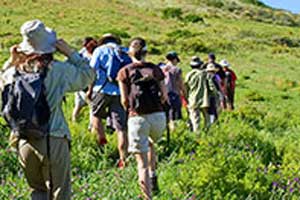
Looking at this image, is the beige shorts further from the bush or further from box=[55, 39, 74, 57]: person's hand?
the bush

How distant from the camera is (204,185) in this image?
7.38 m

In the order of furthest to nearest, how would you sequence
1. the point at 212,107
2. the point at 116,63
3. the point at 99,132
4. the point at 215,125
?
the point at 212,107, the point at 215,125, the point at 99,132, the point at 116,63

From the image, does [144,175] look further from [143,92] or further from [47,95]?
[47,95]

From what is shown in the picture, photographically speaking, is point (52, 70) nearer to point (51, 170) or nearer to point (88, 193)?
point (51, 170)

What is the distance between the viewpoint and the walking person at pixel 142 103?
7.44 m

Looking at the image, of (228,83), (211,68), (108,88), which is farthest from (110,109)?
(228,83)

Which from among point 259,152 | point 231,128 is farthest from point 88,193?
point 231,128

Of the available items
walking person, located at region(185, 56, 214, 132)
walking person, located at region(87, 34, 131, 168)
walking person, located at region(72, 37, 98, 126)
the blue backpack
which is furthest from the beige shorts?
walking person, located at region(185, 56, 214, 132)

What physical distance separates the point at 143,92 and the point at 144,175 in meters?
0.82

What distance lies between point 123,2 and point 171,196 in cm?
5376

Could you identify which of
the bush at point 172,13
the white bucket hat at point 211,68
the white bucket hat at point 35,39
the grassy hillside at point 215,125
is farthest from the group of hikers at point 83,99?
the bush at point 172,13

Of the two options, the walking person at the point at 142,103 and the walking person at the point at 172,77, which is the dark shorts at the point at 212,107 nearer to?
the walking person at the point at 172,77

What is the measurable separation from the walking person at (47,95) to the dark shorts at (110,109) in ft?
10.7

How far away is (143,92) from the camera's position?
24.6ft
